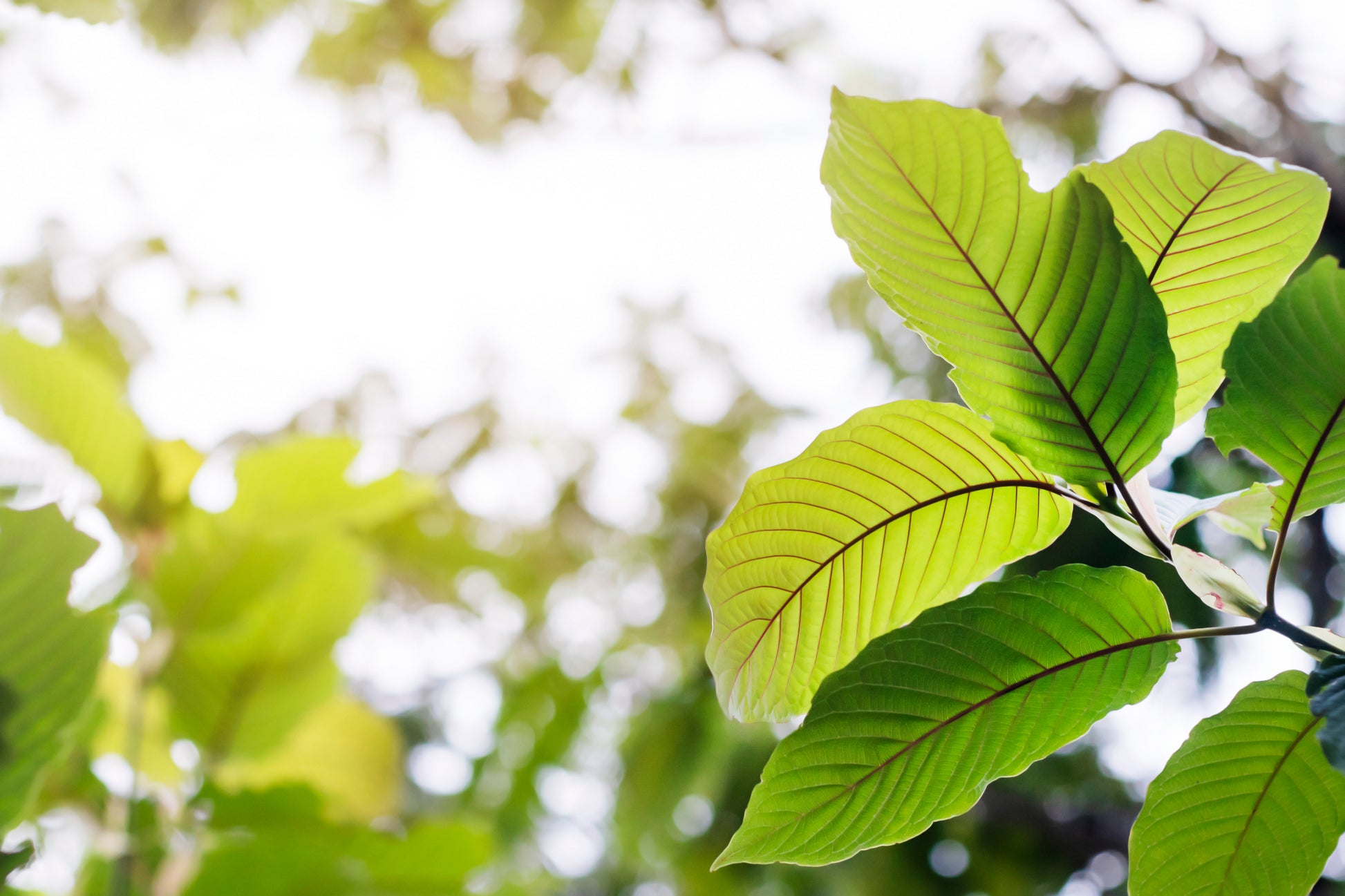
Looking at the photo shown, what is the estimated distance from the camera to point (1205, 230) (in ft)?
1.18

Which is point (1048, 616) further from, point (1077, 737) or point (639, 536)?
point (639, 536)

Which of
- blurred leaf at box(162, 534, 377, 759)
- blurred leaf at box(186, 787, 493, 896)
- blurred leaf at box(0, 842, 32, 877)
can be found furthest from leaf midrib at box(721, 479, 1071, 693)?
blurred leaf at box(162, 534, 377, 759)

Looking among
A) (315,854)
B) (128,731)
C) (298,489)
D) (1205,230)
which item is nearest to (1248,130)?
(1205,230)

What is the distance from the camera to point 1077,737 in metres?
0.38

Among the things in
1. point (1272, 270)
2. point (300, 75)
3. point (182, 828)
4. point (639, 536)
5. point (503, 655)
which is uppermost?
point (300, 75)

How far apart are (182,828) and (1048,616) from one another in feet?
2.76

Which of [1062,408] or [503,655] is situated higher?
[1062,408]

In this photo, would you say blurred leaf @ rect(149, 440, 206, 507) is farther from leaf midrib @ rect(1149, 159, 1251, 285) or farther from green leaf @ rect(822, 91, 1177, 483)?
leaf midrib @ rect(1149, 159, 1251, 285)

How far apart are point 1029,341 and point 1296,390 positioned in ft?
0.34

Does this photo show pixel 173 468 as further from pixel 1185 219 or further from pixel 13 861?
pixel 1185 219

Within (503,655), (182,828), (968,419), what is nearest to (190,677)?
(182,828)

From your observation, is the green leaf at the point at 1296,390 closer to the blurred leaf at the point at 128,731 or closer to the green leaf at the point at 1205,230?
the green leaf at the point at 1205,230

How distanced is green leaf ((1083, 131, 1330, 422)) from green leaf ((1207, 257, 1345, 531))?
3cm

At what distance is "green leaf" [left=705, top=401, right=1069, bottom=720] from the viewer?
1.29 ft
